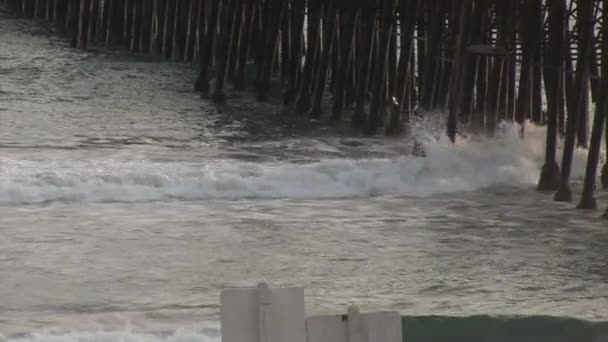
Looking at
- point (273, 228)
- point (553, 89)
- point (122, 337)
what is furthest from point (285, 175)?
point (122, 337)

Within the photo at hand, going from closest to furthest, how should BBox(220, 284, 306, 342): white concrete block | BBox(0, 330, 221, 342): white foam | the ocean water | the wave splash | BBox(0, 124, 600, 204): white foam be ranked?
BBox(220, 284, 306, 342): white concrete block
BBox(0, 330, 221, 342): white foam
the wave splash
the ocean water
BBox(0, 124, 600, 204): white foam

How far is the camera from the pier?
12.6 m

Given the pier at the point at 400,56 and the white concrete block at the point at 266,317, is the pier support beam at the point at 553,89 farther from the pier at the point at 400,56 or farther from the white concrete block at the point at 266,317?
the white concrete block at the point at 266,317

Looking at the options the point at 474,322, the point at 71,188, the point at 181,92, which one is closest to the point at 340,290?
the point at 474,322

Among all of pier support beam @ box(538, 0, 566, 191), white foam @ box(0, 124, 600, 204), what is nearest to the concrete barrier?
pier support beam @ box(538, 0, 566, 191)

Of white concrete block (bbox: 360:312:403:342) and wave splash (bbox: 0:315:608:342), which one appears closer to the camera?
white concrete block (bbox: 360:312:403:342)

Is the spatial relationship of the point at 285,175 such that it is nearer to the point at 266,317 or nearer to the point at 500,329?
the point at 500,329

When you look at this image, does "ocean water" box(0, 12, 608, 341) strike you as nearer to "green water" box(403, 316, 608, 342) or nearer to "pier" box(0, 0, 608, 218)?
"green water" box(403, 316, 608, 342)

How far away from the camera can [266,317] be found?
16.3 feet

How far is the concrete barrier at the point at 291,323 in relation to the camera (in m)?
4.94

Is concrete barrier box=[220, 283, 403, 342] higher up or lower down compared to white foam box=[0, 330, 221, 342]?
higher up

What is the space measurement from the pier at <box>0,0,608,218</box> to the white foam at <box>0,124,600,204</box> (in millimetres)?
408

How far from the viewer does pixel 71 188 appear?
1291 centimetres

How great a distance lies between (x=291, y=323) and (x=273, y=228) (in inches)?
243
